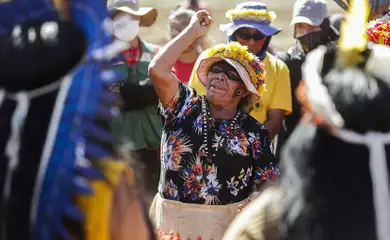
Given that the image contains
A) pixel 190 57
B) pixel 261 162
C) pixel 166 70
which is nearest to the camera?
pixel 166 70

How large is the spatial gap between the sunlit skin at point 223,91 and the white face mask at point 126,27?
156 centimetres

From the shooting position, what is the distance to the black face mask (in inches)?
295

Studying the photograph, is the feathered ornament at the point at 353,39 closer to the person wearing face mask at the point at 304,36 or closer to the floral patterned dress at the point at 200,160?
the floral patterned dress at the point at 200,160

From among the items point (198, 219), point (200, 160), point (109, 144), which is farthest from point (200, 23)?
point (109, 144)

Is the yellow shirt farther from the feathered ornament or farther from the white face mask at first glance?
the feathered ornament

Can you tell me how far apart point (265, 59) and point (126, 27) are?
3.49ft

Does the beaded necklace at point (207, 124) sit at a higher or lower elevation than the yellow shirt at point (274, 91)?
higher

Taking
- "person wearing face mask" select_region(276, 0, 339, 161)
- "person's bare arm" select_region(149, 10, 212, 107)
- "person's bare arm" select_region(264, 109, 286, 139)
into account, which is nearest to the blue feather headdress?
"person's bare arm" select_region(149, 10, 212, 107)

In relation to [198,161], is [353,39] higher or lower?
higher

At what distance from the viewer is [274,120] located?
6.74m

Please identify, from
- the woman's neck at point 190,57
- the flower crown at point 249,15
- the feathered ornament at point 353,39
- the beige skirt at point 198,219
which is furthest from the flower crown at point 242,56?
the feathered ornament at point 353,39

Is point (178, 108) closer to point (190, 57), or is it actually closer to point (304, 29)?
point (190, 57)

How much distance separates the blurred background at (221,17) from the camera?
14.4 m

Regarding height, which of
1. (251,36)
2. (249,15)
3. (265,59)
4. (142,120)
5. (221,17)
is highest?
(249,15)
